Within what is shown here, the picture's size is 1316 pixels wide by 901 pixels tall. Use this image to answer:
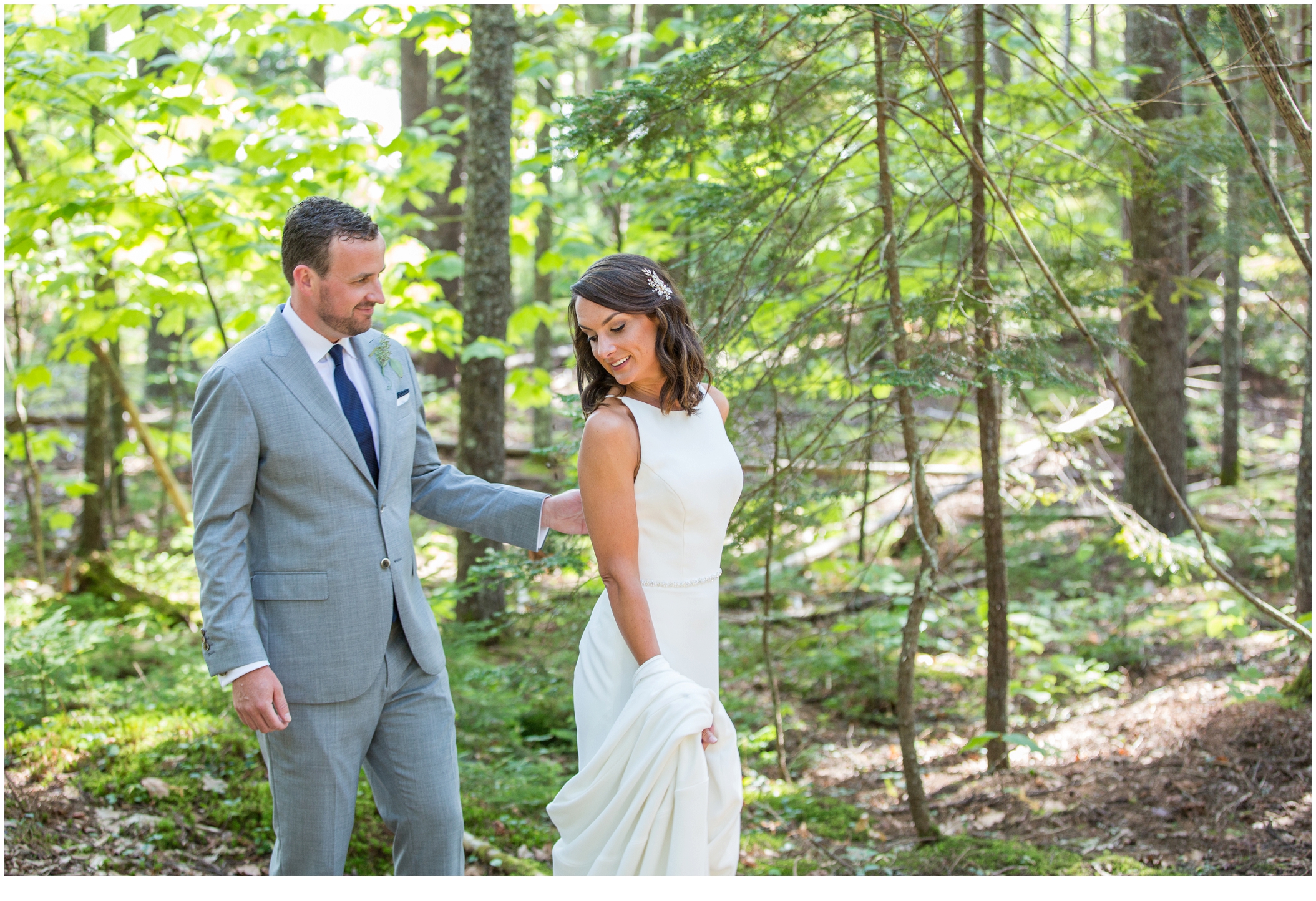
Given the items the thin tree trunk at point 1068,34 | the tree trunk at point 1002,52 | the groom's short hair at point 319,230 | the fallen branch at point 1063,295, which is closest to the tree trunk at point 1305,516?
the fallen branch at point 1063,295

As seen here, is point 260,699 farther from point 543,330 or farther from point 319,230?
point 543,330

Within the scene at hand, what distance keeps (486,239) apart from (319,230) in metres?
3.26

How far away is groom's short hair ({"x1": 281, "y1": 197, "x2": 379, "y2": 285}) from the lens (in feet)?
8.02

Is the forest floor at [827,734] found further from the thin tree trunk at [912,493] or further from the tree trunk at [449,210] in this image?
the tree trunk at [449,210]

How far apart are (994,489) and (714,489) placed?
2537 mm

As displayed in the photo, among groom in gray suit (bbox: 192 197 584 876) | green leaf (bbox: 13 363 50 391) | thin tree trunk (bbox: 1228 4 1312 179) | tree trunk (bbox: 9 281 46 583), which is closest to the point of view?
groom in gray suit (bbox: 192 197 584 876)

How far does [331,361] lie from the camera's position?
258 centimetres

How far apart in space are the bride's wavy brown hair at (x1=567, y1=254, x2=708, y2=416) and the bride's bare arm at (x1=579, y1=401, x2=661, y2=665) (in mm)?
171

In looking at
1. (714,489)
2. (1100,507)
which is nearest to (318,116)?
(714,489)

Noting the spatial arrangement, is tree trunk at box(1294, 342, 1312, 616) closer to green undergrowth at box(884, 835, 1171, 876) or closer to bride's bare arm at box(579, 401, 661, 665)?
green undergrowth at box(884, 835, 1171, 876)

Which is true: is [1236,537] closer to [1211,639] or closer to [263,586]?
[1211,639]

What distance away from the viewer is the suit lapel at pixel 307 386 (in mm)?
2426

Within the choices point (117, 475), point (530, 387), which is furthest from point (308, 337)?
point (117, 475)

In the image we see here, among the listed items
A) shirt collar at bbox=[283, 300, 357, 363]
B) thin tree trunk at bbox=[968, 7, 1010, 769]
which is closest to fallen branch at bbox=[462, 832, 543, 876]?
shirt collar at bbox=[283, 300, 357, 363]
